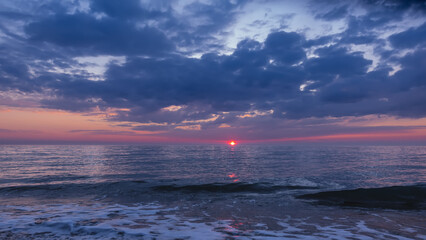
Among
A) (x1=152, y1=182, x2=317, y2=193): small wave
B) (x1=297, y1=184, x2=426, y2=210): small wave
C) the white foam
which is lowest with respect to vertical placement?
(x1=152, y1=182, x2=317, y2=193): small wave

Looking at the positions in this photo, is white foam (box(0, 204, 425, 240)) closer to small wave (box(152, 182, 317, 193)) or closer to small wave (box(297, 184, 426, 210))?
small wave (box(297, 184, 426, 210))

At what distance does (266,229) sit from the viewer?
891 cm

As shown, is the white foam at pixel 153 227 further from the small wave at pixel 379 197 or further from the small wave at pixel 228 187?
the small wave at pixel 228 187

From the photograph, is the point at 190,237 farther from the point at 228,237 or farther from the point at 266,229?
the point at 266,229

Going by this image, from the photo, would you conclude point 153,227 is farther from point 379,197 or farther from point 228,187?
point 379,197

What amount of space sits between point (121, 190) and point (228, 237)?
13.2 metres

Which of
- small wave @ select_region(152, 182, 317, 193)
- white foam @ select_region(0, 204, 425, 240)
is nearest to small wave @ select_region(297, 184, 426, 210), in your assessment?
small wave @ select_region(152, 182, 317, 193)

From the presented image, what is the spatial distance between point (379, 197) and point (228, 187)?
1107cm

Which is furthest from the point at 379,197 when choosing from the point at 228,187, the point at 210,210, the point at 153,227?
the point at 153,227

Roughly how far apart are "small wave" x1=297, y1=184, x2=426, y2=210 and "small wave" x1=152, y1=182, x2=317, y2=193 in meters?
3.11

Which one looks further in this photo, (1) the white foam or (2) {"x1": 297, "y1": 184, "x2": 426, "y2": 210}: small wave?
(2) {"x1": 297, "y1": 184, "x2": 426, "y2": 210}: small wave

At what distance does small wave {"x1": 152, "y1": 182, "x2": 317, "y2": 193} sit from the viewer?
18.8 m

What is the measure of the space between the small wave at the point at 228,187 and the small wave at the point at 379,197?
3.11m

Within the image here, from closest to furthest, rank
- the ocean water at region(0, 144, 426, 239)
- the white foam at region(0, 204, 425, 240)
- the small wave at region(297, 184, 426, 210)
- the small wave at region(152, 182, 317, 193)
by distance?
the white foam at region(0, 204, 425, 240)
the ocean water at region(0, 144, 426, 239)
the small wave at region(297, 184, 426, 210)
the small wave at region(152, 182, 317, 193)
